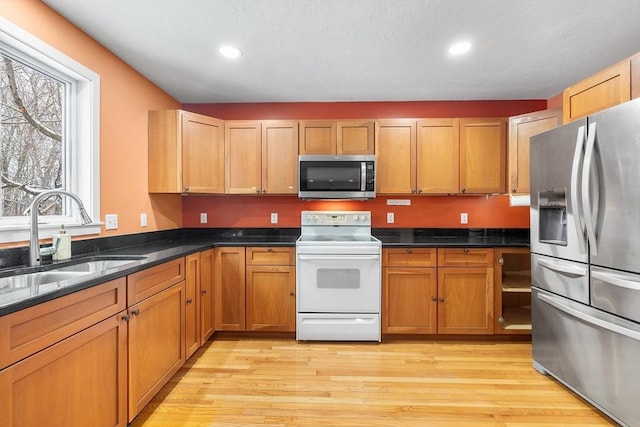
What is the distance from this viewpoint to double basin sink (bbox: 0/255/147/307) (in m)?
1.10

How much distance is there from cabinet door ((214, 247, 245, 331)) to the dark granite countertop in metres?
0.15

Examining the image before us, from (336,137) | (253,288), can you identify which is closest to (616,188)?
(336,137)

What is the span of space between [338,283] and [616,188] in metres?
1.96

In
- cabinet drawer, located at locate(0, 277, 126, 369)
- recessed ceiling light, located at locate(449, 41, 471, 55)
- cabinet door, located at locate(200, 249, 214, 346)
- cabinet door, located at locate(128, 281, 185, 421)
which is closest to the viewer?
cabinet drawer, located at locate(0, 277, 126, 369)

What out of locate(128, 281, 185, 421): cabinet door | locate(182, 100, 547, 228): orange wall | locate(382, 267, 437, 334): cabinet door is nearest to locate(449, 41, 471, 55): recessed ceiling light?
locate(182, 100, 547, 228): orange wall

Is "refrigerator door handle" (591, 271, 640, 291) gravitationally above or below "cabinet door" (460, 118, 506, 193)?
below

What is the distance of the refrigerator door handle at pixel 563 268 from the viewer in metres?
1.80

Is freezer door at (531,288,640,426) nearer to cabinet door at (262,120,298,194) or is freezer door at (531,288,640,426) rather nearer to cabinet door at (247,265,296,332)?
cabinet door at (247,265,296,332)

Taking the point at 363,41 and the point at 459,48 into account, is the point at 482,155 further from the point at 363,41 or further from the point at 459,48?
the point at 363,41

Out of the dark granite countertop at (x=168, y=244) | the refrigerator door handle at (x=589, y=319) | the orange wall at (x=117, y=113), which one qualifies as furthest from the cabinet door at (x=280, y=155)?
the refrigerator door handle at (x=589, y=319)

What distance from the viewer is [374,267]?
2.72 meters

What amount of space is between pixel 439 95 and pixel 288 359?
9.56 feet

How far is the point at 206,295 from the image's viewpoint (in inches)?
104

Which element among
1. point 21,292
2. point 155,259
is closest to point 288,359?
point 155,259
